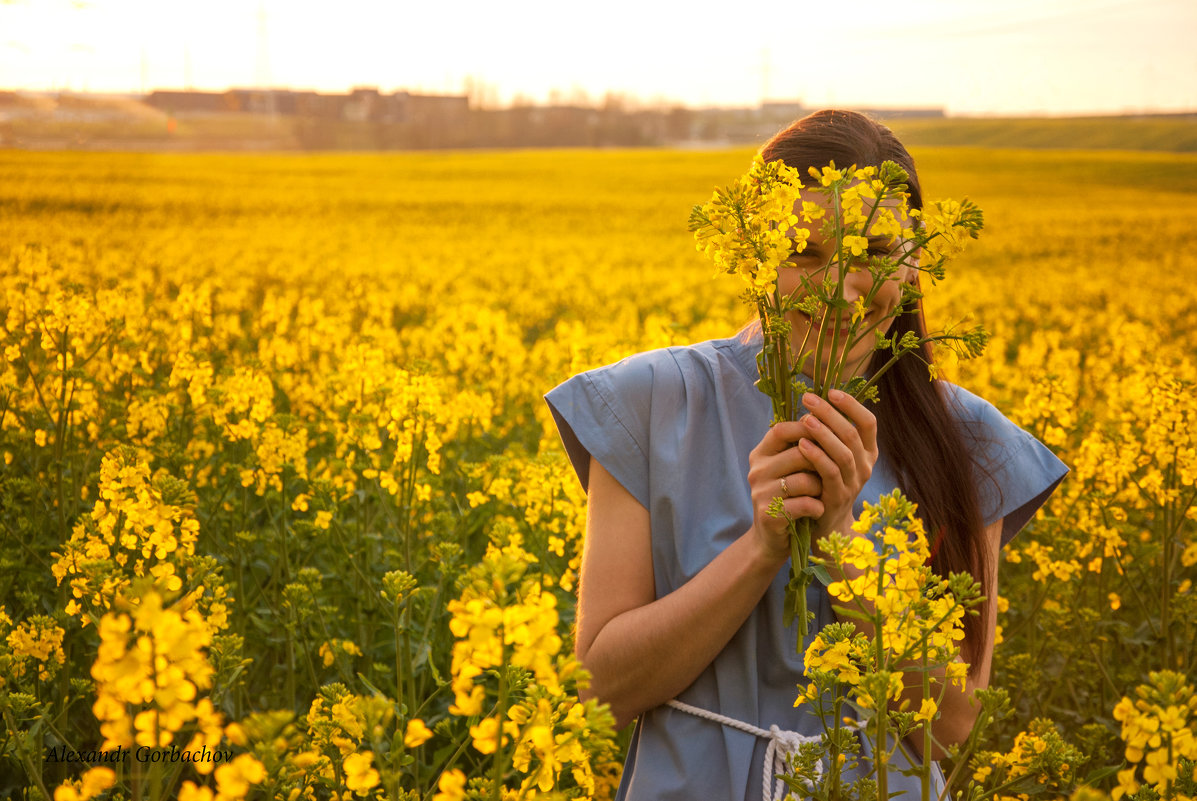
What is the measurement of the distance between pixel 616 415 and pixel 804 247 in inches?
24.0

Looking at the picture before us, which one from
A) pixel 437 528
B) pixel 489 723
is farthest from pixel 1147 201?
pixel 489 723

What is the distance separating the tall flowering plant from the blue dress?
14.6 inches

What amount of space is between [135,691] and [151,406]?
2742mm

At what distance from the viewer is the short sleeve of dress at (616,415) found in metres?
1.64

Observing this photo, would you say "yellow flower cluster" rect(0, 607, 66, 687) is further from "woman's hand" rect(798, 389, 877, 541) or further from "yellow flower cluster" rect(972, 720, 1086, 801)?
"yellow flower cluster" rect(972, 720, 1086, 801)

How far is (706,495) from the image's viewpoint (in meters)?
1.66

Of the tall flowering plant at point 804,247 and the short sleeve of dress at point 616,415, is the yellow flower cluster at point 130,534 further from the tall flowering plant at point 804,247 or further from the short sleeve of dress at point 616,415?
the tall flowering plant at point 804,247

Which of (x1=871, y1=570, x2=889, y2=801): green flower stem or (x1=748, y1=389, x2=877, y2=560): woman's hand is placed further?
(x1=748, y1=389, x2=877, y2=560): woman's hand

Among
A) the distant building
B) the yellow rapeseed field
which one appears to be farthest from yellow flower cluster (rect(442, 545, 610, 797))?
the distant building

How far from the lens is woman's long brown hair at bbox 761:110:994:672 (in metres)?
1.66

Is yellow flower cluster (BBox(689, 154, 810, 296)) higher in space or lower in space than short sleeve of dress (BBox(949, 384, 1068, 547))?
higher

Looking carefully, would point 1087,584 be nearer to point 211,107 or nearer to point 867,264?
point 867,264

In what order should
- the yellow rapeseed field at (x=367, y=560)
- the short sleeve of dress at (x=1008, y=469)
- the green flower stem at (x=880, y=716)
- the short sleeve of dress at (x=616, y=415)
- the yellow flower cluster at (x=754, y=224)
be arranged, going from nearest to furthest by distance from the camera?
1. the yellow rapeseed field at (x=367, y=560)
2. the green flower stem at (x=880, y=716)
3. the yellow flower cluster at (x=754, y=224)
4. the short sleeve of dress at (x=616, y=415)
5. the short sleeve of dress at (x=1008, y=469)

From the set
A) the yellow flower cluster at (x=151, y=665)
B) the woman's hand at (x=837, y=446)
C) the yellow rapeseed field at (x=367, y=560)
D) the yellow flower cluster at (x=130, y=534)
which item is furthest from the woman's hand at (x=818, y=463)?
the yellow flower cluster at (x=130, y=534)
